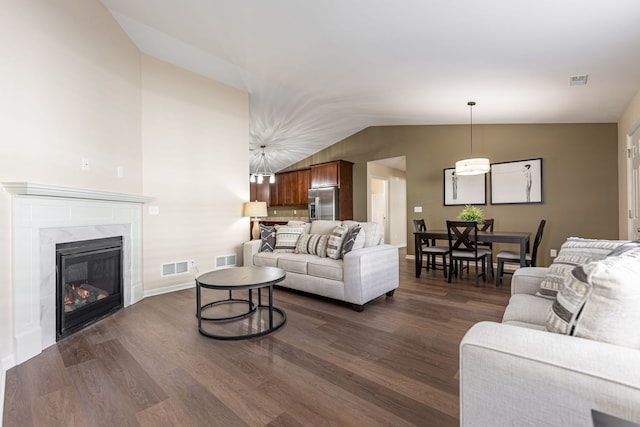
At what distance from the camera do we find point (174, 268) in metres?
3.85

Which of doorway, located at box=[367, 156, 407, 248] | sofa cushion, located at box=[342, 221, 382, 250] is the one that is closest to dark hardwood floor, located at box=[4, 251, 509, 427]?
sofa cushion, located at box=[342, 221, 382, 250]

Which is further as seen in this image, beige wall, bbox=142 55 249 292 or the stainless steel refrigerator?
the stainless steel refrigerator

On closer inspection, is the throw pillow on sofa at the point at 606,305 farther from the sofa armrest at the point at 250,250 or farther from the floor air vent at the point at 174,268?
the floor air vent at the point at 174,268

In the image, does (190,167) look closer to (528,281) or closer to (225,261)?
(225,261)

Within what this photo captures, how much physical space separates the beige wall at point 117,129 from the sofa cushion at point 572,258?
140 inches

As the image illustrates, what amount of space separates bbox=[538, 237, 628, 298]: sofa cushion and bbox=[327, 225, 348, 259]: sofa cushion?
1.94m

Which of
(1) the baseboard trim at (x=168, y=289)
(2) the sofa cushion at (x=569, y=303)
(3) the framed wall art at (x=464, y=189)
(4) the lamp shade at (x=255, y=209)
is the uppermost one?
(3) the framed wall art at (x=464, y=189)

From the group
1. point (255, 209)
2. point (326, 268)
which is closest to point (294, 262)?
point (326, 268)

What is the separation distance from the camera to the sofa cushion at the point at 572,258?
172cm

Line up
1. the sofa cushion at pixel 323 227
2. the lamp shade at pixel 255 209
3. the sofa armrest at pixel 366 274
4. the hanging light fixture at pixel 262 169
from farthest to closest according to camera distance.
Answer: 1. the hanging light fixture at pixel 262 169
2. the lamp shade at pixel 255 209
3. the sofa cushion at pixel 323 227
4. the sofa armrest at pixel 366 274

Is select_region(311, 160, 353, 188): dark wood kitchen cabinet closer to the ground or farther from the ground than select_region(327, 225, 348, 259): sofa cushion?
farther from the ground

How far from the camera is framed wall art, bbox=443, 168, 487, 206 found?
17.7 ft

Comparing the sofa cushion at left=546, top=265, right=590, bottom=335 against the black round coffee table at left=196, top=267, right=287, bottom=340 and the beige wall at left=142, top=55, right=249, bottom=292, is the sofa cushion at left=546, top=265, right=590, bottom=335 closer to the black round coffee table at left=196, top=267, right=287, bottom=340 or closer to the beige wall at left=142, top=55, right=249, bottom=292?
the black round coffee table at left=196, top=267, right=287, bottom=340

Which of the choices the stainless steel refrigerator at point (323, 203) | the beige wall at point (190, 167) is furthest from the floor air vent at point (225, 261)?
the stainless steel refrigerator at point (323, 203)
